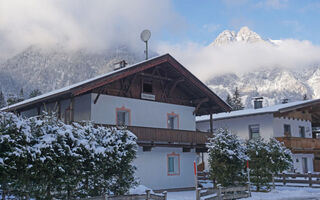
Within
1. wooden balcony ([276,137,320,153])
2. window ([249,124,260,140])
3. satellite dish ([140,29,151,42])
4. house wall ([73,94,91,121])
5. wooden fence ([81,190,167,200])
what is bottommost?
wooden fence ([81,190,167,200])

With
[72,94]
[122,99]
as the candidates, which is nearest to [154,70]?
[122,99]

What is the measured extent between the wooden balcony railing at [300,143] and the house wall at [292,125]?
1867mm

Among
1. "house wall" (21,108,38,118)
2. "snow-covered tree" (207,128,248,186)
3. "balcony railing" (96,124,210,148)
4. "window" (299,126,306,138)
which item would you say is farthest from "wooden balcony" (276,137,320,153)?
"house wall" (21,108,38,118)

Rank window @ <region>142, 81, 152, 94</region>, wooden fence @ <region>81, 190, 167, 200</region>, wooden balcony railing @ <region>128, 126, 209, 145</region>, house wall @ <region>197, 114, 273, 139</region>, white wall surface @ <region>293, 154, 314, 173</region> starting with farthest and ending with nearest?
1. white wall surface @ <region>293, 154, 314, 173</region>
2. house wall @ <region>197, 114, 273, 139</region>
3. window @ <region>142, 81, 152, 94</region>
4. wooden balcony railing @ <region>128, 126, 209, 145</region>
5. wooden fence @ <region>81, 190, 167, 200</region>

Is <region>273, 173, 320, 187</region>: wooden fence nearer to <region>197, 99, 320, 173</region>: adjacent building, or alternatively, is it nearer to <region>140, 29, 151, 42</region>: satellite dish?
<region>197, 99, 320, 173</region>: adjacent building

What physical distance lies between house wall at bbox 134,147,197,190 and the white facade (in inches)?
318

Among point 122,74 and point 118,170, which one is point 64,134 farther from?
point 122,74

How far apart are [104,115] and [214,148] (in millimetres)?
7238

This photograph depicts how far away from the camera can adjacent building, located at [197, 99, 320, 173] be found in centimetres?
3522

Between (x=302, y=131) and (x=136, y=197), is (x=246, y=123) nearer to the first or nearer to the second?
(x=302, y=131)

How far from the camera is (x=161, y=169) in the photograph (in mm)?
26969

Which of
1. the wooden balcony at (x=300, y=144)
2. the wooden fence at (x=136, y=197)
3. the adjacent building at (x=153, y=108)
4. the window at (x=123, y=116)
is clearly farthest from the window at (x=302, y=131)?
the wooden fence at (x=136, y=197)

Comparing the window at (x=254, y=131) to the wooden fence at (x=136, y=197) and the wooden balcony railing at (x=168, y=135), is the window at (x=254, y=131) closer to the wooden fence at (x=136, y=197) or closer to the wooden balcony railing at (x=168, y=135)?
the wooden balcony railing at (x=168, y=135)

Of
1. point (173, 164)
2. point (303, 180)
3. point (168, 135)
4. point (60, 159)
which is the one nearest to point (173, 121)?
point (173, 164)
